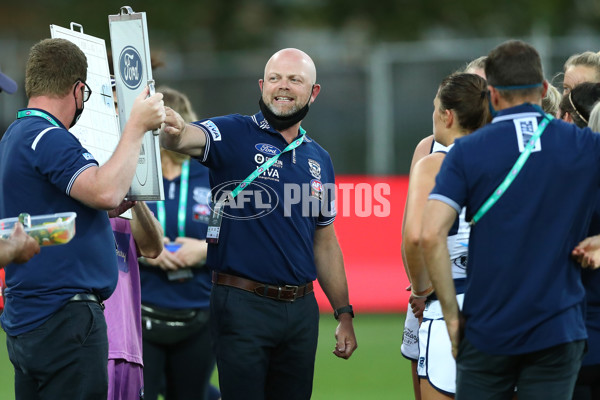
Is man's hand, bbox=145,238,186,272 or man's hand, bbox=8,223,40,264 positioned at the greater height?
man's hand, bbox=8,223,40,264

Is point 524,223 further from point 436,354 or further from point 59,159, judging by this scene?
point 59,159

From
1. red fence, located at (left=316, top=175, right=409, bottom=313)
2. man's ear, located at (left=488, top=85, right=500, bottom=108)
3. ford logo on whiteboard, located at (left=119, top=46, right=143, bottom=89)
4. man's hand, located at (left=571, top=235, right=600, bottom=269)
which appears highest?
ford logo on whiteboard, located at (left=119, top=46, right=143, bottom=89)

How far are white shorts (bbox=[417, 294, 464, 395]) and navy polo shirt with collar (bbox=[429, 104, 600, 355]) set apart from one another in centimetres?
64

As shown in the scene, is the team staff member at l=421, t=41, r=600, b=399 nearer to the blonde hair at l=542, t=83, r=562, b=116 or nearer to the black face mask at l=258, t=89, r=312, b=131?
the black face mask at l=258, t=89, r=312, b=131

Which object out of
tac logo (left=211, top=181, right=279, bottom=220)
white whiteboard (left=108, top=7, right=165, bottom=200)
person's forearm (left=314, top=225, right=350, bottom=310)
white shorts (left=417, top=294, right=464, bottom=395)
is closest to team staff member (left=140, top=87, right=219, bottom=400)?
person's forearm (left=314, top=225, right=350, bottom=310)

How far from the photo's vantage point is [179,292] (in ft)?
20.4

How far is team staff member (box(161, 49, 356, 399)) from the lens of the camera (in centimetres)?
499

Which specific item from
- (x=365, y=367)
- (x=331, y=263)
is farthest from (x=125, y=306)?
(x=365, y=367)

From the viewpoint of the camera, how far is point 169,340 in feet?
20.1

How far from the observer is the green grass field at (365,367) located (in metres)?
8.16

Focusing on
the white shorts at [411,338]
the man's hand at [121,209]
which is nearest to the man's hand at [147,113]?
the man's hand at [121,209]

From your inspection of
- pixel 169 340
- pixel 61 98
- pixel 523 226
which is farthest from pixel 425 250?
pixel 169 340

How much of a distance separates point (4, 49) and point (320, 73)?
818 cm

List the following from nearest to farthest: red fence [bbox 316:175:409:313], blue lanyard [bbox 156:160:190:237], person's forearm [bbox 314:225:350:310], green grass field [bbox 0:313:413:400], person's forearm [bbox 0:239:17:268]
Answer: person's forearm [bbox 0:239:17:268]
person's forearm [bbox 314:225:350:310]
blue lanyard [bbox 156:160:190:237]
green grass field [bbox 0:313:413:400]
red fence [bbox 316:175:409:313]
